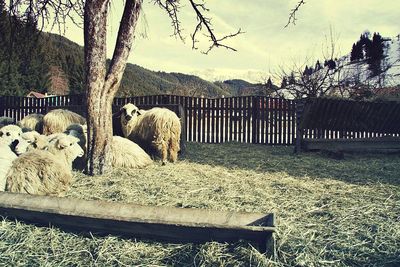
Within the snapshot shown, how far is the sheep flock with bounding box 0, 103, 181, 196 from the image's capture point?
443 cm

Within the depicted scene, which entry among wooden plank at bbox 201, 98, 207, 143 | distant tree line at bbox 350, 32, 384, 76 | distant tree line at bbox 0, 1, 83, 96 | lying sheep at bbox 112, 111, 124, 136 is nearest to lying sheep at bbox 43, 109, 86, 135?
lying sheep at bbox 112, 111, 124, 136

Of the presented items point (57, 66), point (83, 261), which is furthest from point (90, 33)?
point (57, 66)

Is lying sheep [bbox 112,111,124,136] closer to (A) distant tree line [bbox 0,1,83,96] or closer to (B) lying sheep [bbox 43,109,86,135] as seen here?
(B) lying sheep [bbox 43,109,86,135]

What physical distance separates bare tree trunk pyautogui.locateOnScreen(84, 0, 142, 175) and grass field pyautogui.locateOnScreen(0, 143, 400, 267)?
44cm

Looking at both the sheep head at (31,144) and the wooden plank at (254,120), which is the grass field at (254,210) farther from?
the wooden plank at (254,120)

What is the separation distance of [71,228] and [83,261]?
0.56 metres

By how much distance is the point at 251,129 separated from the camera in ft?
44.0

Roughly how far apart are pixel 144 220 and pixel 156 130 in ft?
15.2

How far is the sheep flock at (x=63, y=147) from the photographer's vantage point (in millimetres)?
4434

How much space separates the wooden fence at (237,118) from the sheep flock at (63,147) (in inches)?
199

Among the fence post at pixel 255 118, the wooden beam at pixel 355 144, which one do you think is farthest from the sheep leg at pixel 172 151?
the fence post at pixel 255 118

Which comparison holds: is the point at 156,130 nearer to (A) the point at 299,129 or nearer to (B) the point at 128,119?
(B) the point at 128,119

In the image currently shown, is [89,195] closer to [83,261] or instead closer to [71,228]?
[71,228]

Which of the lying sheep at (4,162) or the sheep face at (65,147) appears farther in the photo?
the sheep face at (65,147)
